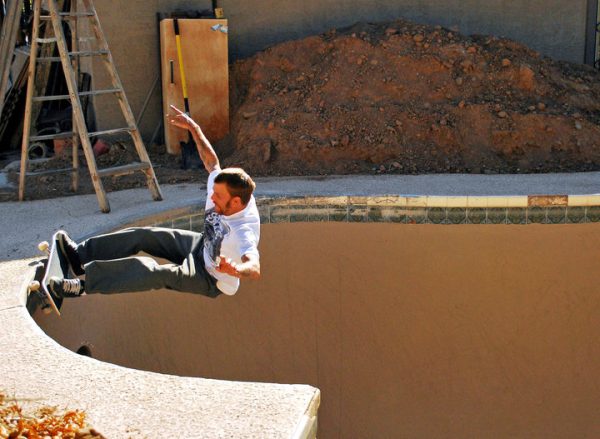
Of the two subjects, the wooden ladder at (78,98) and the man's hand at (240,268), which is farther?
the wooden ladder at (78,98)

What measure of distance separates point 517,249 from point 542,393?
1298 mm

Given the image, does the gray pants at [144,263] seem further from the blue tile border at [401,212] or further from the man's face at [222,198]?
the blue tile border at [401,212]

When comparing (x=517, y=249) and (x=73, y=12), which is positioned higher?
(x=73, y=12)

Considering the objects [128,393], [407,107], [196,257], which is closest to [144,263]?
[196,257]

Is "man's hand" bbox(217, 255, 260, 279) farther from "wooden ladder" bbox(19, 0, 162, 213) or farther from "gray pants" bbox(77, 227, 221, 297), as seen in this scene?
"wooden ladder" bbox(19, 0, 162, 213)

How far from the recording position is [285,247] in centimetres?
722

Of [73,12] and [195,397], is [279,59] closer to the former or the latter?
[73,12]

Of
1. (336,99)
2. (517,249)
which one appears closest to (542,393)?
(517,249)

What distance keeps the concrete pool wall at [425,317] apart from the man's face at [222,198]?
236cm

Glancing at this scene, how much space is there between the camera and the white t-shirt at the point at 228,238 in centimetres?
477

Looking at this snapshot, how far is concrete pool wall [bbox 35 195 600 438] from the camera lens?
720 centimetres

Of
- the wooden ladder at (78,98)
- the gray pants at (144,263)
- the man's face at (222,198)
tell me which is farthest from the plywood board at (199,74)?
the man's face at (222,198)

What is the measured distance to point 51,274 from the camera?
185 inches

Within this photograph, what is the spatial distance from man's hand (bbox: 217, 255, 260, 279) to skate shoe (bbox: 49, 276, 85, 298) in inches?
37.5
